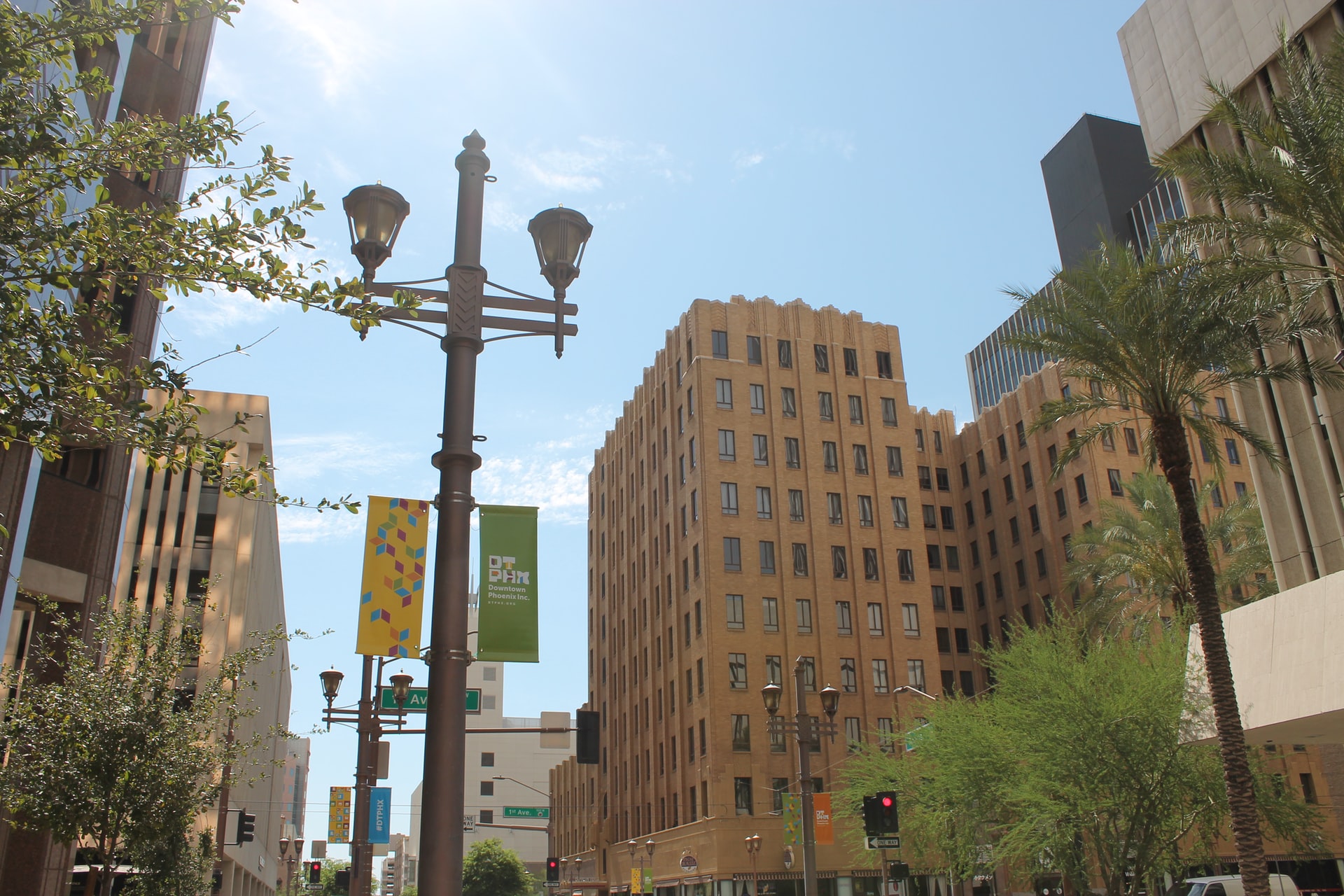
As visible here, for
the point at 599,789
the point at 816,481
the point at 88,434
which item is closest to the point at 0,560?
the point at 88,434

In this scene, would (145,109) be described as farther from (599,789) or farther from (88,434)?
(599,789)

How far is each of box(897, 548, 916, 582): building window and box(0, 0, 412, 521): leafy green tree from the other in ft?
197

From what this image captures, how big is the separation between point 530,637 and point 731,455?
56.5 meters

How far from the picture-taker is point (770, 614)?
6109 centimetres

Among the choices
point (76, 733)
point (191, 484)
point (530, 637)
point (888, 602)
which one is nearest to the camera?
point (530, 637)

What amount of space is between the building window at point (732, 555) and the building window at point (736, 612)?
5.45 feet

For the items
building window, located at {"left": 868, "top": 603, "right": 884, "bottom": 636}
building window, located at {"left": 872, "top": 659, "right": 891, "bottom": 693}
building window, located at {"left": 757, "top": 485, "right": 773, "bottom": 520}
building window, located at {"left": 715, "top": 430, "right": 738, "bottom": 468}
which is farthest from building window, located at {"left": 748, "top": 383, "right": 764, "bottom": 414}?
building window, located at {"left": 872, "top": 659, "right": 891, "bottom": 693}

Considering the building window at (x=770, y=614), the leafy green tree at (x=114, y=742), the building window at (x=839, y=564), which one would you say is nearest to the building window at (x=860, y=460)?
the building window at (x=839, y=564)

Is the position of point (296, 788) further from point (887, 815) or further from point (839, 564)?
point (887, 815)

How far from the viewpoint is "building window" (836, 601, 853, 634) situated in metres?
62.1

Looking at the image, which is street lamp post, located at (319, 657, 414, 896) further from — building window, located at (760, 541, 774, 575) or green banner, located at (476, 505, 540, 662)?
building window, located at (760, 541, 774, 575)

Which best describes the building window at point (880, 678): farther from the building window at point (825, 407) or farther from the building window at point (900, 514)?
the building window at point (825, 407)

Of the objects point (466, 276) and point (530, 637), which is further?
point (530, 637)

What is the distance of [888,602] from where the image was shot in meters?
63.6
